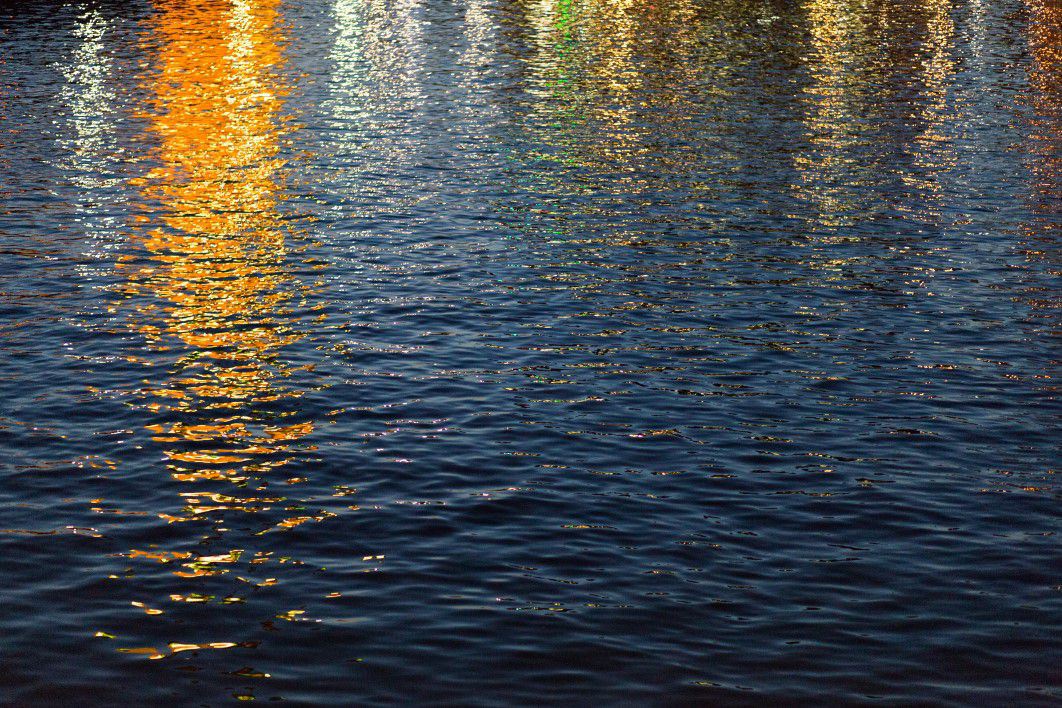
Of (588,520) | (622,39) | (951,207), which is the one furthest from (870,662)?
(622,39)

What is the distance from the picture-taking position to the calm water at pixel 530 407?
19.5m

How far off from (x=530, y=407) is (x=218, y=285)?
49.0 ft

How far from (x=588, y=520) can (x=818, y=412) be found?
329 inches

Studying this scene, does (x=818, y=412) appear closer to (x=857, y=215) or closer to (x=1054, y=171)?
(x=857, y=215)

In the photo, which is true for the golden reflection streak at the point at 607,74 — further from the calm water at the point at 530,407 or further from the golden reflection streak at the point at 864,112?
the golden reflection streak at the point at 864,112

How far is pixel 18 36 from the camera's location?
100562mm

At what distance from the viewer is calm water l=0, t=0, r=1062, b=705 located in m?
19.5

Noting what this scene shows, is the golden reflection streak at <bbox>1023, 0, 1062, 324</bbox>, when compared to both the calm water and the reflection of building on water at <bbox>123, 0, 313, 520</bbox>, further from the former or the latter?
the reflection of building on water at <bbox>123, 0, 313, 520</bbox>

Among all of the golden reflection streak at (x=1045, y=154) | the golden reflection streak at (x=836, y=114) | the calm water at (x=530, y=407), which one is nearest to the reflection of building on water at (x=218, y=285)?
the calm water at (x=530, y=407)

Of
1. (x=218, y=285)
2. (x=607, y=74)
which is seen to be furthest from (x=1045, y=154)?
(x=218, y=285)

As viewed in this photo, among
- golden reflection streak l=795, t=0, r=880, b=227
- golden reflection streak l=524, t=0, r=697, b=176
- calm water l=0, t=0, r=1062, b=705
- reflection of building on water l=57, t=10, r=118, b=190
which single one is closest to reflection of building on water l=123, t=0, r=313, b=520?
calm water l=0, t=0, r=1062, b=705

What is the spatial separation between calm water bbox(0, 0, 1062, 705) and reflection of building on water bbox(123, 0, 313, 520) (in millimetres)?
186

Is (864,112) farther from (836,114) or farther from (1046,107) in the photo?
(1046,107)

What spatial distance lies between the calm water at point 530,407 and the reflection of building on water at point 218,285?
0.19m
